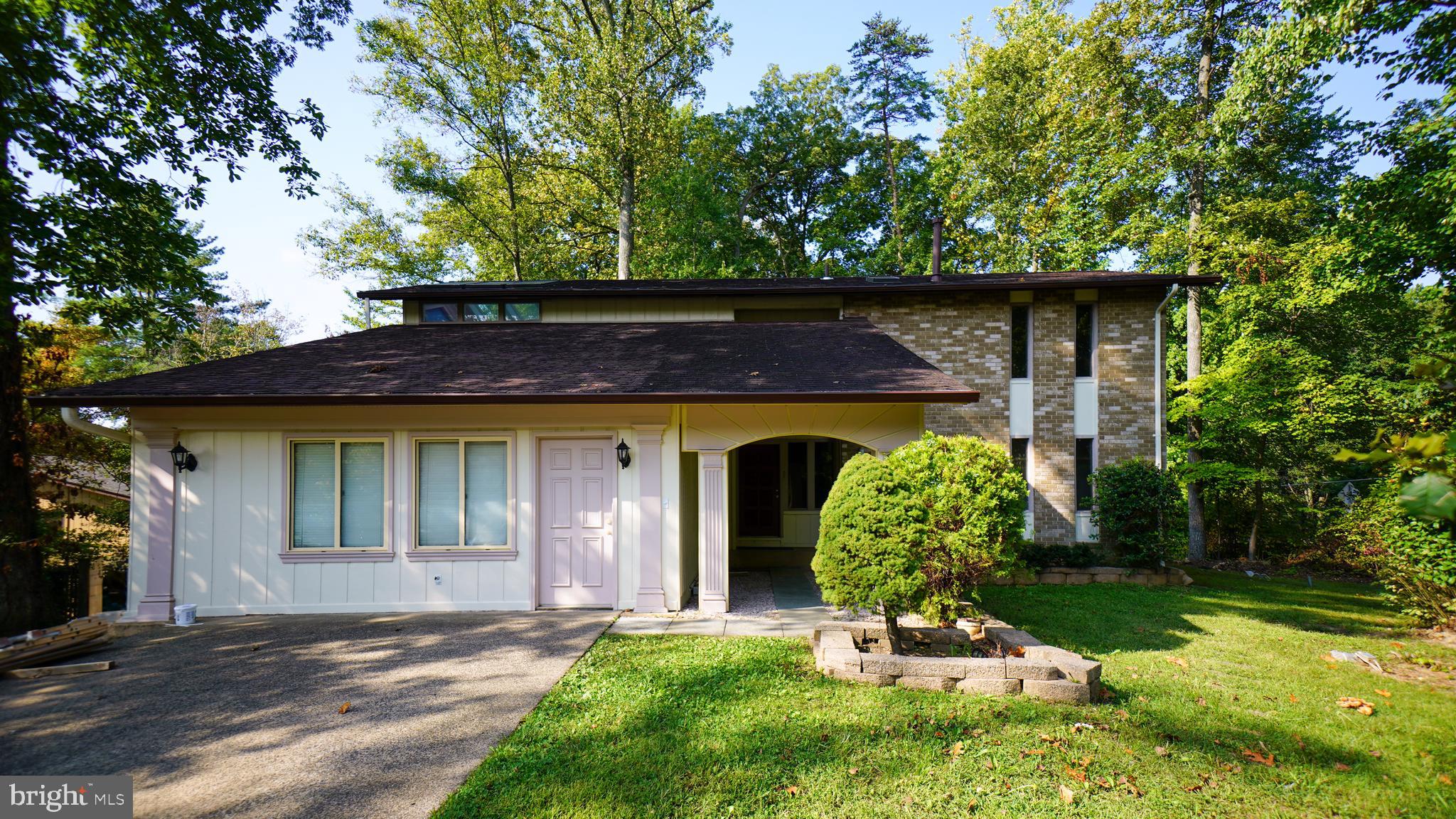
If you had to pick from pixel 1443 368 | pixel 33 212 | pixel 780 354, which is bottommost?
pixel 1443 368

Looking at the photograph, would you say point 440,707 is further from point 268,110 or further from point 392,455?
point 268,110

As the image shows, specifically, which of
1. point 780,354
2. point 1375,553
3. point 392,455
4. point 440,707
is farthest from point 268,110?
point 1375,553

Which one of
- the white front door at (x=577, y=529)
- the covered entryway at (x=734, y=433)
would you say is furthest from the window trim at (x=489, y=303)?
the covered entryway at (x=734, y=433)

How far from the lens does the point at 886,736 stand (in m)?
4.30

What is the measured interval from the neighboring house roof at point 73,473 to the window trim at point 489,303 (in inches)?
221

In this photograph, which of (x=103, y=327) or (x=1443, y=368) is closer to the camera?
(x=1443, y=368)

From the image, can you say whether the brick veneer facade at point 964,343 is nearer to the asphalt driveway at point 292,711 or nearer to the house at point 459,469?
the house at point 459,469

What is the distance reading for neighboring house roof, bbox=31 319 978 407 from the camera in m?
7.30

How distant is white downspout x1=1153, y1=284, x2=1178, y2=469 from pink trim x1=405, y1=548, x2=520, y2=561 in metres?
11.6

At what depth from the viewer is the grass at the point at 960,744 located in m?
3.56

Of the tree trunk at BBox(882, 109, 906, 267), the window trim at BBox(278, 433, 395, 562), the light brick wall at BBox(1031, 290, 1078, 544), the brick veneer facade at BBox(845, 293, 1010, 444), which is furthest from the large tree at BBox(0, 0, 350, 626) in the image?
the tree trunk at BBox(882, 109, 906, 267)

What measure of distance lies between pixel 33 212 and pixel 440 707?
8.72 m

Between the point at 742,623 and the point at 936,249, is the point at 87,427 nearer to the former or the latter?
the point at 742,623

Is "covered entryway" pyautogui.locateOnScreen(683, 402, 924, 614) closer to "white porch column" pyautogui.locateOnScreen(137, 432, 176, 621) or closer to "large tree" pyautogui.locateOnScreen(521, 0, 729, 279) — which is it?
"white porch column" pyautogui.locateOnScreen(137, 432, 176, 621)
